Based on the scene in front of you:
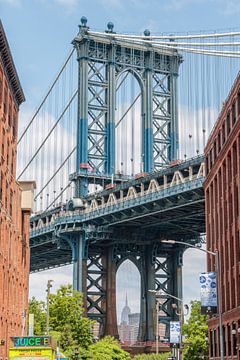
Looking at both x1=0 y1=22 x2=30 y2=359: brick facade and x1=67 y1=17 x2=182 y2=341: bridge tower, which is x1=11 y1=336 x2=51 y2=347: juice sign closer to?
x1=0 y1=22 x2=30 y2=359: brick facade

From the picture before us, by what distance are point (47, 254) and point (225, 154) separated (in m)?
87.4

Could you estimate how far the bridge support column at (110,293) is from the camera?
119 meters

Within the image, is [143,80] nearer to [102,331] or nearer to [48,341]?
[102,331]

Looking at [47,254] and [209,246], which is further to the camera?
[47,254]

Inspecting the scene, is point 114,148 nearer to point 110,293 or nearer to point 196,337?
point 110,293

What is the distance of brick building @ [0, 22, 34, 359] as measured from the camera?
2398 inches

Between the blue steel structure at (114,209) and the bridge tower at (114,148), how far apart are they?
14cm

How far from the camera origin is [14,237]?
68.2 meters

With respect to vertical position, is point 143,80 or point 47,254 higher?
point 143,80

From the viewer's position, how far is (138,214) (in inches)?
4205

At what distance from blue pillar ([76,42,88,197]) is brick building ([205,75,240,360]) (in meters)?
44.9

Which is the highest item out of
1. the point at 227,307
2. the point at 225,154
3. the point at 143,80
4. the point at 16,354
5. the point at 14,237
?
the point at 143,80

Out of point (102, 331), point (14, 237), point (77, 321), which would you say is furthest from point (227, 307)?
point (102, 331)

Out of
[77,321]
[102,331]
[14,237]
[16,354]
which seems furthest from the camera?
[102,331]
